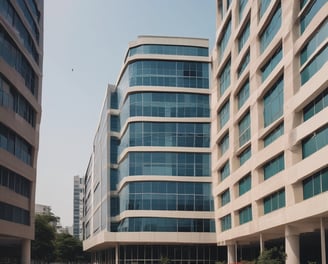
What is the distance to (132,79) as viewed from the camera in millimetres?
72812

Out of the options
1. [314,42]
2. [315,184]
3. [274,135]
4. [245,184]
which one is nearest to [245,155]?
[245,184]

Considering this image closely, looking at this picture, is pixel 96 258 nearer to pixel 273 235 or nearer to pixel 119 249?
pixel 119 249

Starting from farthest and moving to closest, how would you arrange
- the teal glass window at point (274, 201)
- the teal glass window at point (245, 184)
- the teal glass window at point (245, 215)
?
the teal glass window at point (245, 184)
the teal glass window at point (245, 215)
the teal glass window at point (274, 201)

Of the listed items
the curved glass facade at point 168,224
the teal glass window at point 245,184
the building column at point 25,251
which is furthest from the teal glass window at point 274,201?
the curved glass facade at point 168,224

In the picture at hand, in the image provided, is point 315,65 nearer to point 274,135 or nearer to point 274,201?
point 274,135

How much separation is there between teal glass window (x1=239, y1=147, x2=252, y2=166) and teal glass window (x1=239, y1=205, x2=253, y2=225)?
435cm

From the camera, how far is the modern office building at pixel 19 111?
149ft

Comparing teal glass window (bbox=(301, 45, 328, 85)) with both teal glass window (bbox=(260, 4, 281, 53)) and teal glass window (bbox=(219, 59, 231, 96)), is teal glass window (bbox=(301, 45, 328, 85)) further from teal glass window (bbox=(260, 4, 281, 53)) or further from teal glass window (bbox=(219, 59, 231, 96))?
teal glass window (bbox=(219, 59, 231, 96))

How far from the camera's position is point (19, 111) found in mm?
50281

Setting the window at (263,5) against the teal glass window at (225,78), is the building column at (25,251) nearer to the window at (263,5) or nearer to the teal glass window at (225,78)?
the teal glass window at (225,78)

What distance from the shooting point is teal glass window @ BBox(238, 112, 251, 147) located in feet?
163

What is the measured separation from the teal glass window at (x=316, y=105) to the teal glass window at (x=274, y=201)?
6.74 metres

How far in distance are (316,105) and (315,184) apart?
5.02m

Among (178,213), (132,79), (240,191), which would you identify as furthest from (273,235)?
(132,79)
